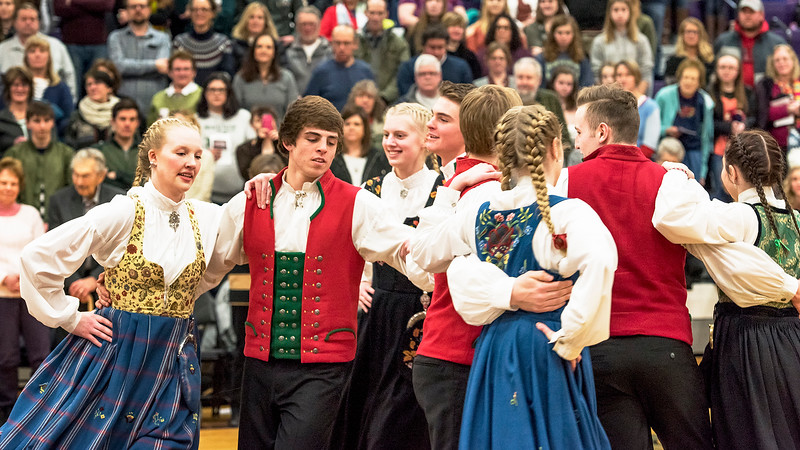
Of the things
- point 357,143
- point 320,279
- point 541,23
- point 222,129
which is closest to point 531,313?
point 320,279

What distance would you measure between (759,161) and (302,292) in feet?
5.86

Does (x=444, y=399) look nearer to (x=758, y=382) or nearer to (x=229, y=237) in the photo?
(x=229, y=237)

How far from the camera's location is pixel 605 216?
142 inches

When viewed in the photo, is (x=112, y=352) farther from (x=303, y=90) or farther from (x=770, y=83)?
(x=770, y=83)

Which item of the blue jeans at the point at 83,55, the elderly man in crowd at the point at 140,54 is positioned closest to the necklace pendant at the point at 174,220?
the elderly man in crowd at the point at 140,54

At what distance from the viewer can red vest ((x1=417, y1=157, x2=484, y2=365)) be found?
3.39 m

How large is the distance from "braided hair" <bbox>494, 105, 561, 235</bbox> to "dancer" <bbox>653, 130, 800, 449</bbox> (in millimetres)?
627

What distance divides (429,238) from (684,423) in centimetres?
114

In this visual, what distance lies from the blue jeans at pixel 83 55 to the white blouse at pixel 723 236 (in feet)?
22.8

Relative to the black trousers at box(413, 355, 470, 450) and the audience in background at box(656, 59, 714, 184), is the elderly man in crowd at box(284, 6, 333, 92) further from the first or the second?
the black trousers at box(413, 355, 470, 450)

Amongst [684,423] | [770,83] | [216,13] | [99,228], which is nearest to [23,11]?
[216,13]

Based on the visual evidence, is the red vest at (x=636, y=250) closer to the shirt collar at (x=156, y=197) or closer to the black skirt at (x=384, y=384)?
the black skirt at (x=384, y=384)

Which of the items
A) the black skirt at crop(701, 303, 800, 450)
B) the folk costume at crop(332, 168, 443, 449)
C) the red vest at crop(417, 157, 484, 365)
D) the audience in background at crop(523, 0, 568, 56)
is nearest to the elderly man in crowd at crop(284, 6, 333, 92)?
the audience in background at crop(523, 0, 568, 56)

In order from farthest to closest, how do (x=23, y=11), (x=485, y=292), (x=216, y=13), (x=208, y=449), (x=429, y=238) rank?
(x=216, y=13) → (x=23, y=11) → (x=208, y=449) → (x=429, y=238) → (x=485, y=292)
